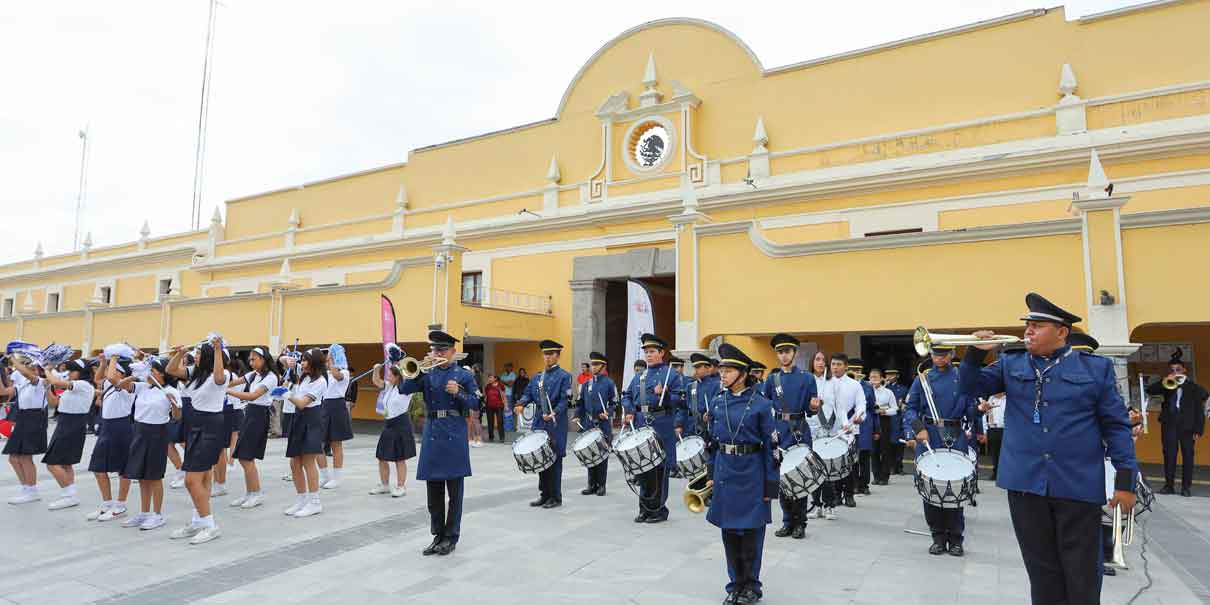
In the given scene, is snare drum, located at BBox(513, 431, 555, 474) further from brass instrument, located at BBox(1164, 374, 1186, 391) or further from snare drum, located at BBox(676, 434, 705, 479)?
brass instrument, located at BBox(1164, 374, 1186, 391)

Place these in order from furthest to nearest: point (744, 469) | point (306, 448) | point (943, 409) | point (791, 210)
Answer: point (791, 210)
point (306, 448)
point (943, 409)
point (744, 469)

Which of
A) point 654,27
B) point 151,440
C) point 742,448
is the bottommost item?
point 151,440

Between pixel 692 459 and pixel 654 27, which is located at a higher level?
pixel 654 27

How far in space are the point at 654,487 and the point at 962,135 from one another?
11.7m

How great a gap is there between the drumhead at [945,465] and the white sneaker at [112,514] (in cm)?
852

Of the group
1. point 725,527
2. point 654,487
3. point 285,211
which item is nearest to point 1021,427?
point 725,527

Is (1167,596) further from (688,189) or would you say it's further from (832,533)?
(688,189)

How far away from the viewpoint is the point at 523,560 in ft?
20.4

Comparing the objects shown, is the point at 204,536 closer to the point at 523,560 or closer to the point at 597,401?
the point at 523,560

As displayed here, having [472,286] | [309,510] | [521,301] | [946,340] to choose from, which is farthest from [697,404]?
[472,286]

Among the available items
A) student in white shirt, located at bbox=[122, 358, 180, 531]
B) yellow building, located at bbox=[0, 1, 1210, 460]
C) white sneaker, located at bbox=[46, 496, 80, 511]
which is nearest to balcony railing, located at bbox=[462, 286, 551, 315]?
yellow building, located at bbox=[0, 1, 1210, 460]

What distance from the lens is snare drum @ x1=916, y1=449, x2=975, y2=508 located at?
613cm

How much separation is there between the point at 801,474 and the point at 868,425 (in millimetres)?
3974

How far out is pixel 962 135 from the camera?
15.2 meters
